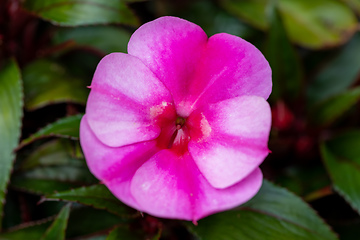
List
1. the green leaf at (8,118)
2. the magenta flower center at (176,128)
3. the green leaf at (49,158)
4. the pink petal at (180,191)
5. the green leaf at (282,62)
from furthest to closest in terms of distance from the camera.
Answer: the green leaf at (282,62) → the green leaf at (49,158) → the green leaf at (8,118) → the magenta flower center at (176,128) → the pink petal at (180,191)

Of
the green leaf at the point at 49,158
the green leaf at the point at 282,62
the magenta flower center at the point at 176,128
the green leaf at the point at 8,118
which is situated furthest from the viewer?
the green leaf at the point at 282,62

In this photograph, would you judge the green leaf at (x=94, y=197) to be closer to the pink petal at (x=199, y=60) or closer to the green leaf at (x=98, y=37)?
the pink petal at (x=199, y=60)

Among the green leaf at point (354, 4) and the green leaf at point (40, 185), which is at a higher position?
the green leaf at point (354, 4)

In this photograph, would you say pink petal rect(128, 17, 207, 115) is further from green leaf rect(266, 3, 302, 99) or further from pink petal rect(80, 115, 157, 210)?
green leaf rect(266, 3, 302, 99)

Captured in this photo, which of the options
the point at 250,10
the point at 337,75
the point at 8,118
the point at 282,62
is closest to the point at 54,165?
the point at 8,118

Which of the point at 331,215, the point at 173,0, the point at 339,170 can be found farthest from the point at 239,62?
the point at 173,0

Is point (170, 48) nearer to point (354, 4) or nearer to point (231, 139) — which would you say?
point (231, 139)

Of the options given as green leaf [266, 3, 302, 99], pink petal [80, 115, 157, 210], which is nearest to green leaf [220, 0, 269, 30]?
green leaf [266, 3, 302, 99]

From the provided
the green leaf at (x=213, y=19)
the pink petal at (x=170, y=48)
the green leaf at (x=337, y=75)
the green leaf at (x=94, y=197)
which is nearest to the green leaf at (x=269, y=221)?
the green leaf at (x=94, y=197)
